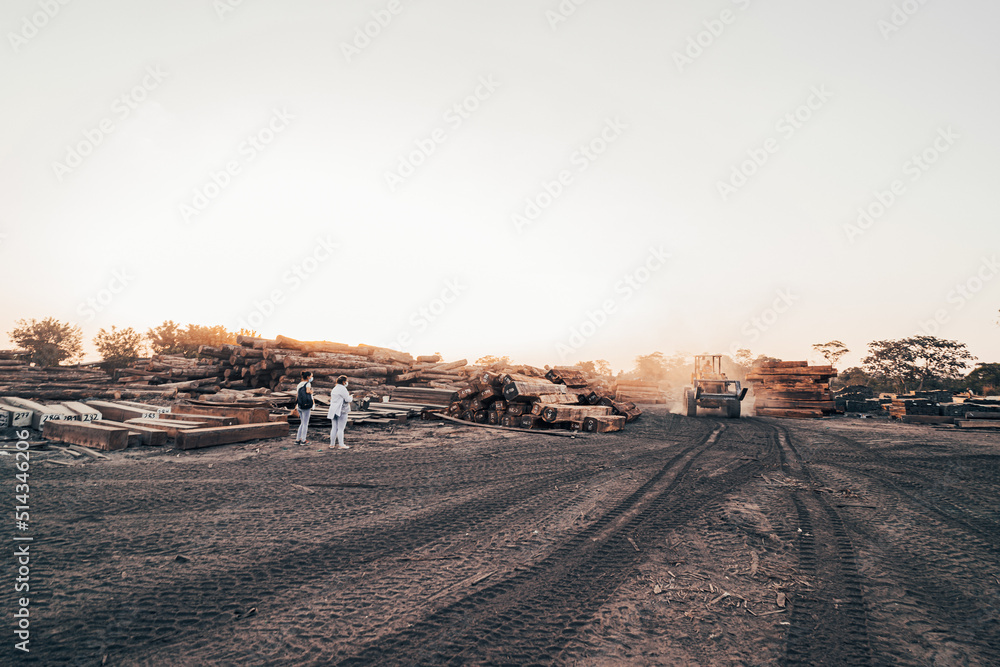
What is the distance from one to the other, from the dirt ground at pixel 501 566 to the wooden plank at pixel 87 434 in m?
1.43

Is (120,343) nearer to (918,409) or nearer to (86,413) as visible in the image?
(86,413)

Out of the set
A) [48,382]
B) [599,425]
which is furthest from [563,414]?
[48,382]

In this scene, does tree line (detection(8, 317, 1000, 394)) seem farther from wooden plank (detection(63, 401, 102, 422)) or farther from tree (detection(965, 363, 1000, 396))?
wooden plank (detection(63, 401, 102, 422))

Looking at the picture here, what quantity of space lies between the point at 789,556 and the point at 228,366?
68.3ft

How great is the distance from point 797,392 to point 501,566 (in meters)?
Answer: 24.9

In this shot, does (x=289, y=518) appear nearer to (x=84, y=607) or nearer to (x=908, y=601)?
(x=84, y=607)

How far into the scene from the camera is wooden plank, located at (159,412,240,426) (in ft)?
33.8

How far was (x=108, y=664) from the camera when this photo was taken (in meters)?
2.29

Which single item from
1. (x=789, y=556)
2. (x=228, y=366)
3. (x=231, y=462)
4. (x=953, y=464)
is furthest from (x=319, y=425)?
(x=953, y=464)

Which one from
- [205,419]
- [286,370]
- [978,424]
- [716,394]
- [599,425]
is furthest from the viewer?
[716,394]

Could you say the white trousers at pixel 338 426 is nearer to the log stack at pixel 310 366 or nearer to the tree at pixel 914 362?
the log stack at pixel 310 366

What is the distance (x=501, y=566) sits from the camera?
12.0 ft

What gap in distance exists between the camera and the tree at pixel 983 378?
32.9 m

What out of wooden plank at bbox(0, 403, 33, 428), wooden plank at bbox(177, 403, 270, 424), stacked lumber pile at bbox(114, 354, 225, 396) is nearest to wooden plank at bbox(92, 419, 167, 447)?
wooden plank at bbox(177, 403, 270, 424)
